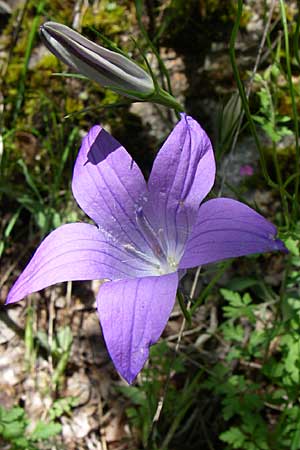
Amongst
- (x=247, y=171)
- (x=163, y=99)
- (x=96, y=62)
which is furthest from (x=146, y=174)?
(x=96, y=62)

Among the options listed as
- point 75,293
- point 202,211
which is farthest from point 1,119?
point 202,211

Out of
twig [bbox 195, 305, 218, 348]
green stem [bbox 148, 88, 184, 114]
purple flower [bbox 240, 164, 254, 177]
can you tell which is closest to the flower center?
green stem [bbox 148, 88, 184, 114]

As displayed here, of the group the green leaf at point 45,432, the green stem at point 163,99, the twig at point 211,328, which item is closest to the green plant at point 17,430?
the green leaf at point 45,432

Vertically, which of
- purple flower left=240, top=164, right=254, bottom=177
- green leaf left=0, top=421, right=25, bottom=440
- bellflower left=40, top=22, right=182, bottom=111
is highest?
bellflower left=40, top=22, right=182, bottom=111

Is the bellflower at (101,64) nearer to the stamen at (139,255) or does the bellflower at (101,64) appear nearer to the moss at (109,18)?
the stamen at (139,255)

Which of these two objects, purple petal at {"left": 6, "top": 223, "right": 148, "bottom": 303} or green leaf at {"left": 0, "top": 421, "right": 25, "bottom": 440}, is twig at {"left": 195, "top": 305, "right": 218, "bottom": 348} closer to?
green leaf at {"left": 0, "top": 421, "right": 25, "bottom": 440}

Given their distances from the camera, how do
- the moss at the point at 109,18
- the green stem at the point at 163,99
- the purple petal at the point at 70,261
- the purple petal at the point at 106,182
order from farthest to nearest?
the moss at the point at 109,18
the purple petal at the point at 106,182
the green stem at the point at 163,99
the purple petal at the point at 70,261

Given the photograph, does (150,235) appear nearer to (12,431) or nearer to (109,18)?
(12,431)

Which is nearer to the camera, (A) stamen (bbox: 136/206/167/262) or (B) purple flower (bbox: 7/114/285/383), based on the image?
(B) purple flower (bbox: 7/114/285/383)
